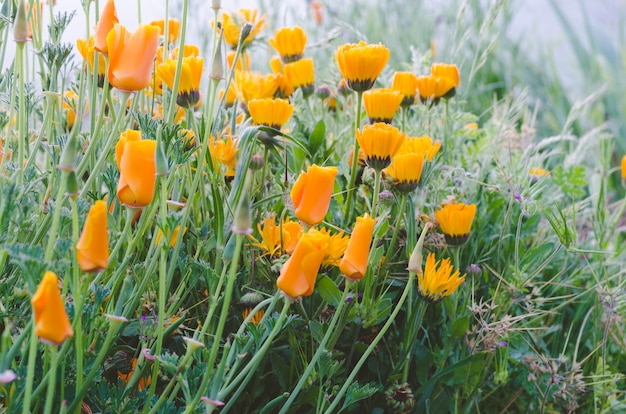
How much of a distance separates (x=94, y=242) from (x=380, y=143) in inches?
15.5

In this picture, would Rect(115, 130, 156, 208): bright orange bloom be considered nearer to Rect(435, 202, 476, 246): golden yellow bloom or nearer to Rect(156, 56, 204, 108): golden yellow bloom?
Rect(156, 56, 204, 108): golden yellow bloom

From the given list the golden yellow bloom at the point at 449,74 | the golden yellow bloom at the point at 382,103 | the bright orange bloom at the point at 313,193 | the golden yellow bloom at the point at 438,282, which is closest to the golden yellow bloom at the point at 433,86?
the golden yellow bloom at the point at 449,74

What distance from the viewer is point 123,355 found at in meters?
0.82

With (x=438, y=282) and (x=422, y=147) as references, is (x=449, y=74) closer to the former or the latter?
(x=422, y=147)

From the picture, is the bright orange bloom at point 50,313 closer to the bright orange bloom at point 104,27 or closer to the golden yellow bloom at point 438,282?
the bright orange bloom at point 104,27

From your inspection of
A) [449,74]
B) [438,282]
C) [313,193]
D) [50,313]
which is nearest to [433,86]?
[449,74]

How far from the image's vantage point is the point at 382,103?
984 millimetres

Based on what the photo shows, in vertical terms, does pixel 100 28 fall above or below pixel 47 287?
above

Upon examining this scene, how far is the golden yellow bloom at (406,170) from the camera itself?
2.88 feet

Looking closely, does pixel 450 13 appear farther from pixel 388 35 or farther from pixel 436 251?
pixel 436 251

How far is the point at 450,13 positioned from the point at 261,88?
7.24 ft

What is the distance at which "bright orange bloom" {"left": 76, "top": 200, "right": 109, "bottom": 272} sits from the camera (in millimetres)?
551

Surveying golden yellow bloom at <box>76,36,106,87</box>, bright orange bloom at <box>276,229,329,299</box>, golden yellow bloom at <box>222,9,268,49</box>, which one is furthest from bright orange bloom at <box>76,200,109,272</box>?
golden yellow bloom at <box>222,9,268,49</box>

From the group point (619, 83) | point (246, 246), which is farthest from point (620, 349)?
point (619, 83)
